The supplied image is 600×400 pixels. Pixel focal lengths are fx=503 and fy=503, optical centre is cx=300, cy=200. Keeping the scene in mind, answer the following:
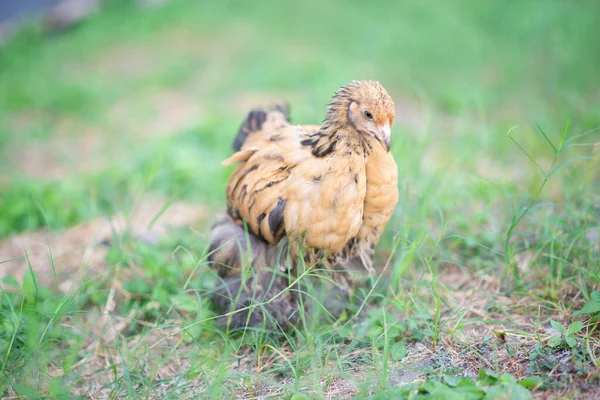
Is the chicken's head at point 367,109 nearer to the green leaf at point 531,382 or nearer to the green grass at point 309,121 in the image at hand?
the green grass at point 309,121

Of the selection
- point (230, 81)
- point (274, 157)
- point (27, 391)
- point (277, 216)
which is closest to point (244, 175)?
point (274, 157)

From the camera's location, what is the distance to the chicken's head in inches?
90.2

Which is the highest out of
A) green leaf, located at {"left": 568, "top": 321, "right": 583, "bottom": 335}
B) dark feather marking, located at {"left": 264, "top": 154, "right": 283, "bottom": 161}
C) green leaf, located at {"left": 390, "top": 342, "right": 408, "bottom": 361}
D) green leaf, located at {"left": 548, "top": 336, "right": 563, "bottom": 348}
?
dark feather marking, located at {"left": 264, "top": 154, "right": 283, "bottom": 161}

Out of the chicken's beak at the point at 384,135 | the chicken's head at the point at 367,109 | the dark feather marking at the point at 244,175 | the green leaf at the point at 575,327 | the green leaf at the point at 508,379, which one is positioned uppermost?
the chicken's head at the point at 367,109

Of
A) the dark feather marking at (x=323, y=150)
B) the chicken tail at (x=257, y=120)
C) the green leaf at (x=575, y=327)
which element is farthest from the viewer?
the chicken tail at (x=257, y=120)

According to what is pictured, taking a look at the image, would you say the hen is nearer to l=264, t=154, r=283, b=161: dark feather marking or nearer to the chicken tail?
l=264, t=154, r=283, b=161: dark feather marking

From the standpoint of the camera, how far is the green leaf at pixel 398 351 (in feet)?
7.47

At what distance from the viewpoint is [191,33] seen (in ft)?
24.6

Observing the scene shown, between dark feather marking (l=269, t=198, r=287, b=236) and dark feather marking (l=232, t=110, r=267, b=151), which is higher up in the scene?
dark feather marking (l=232, t=110, r=267, b=151)

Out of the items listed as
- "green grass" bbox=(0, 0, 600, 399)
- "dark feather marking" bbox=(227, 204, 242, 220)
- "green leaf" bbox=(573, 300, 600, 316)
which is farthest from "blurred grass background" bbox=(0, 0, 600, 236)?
"green leaf" bbox=(573, 300, 600, 316)

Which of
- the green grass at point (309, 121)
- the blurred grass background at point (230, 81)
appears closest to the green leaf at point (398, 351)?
the green grass at point (309, 121)

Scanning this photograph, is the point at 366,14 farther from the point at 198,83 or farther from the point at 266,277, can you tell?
the point at 266,277

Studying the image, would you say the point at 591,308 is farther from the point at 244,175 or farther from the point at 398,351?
the point at 244,175

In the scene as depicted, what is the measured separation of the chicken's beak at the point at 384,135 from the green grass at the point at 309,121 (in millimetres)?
568
